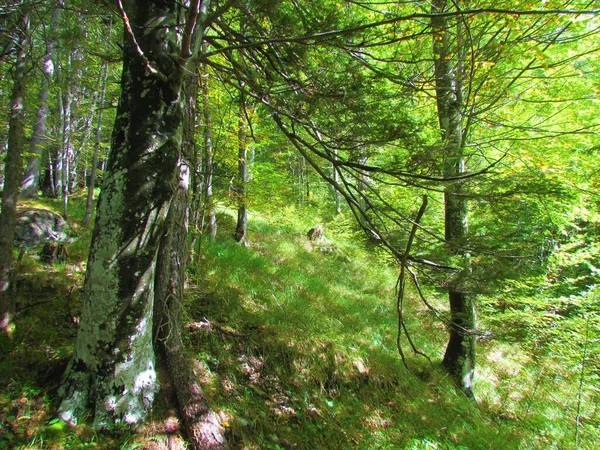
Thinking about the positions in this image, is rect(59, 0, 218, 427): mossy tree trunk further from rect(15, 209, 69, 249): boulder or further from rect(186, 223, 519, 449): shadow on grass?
rect(15, 209, 69, 249): boulder

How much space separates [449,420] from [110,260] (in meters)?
4.66

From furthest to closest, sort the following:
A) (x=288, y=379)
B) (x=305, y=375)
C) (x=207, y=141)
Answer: (x=207, y=141)
(x=305, y=375)
(x=288, y=379)

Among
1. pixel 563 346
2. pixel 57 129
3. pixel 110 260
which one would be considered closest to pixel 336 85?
pixel 110 260

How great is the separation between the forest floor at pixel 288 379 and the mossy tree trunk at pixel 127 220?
30cm

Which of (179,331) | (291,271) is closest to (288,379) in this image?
(179,331)

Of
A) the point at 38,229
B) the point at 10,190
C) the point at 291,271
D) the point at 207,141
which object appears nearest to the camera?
the point at 10,190

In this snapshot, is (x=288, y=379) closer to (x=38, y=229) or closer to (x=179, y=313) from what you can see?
(x=179, y=313)

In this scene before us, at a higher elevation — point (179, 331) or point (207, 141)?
point (207, 141)

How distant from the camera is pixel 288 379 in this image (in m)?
3.85

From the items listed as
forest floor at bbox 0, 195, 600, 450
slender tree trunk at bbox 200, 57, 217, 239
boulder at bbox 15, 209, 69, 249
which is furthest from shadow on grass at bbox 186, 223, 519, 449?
boulder at bbox 15, 209, 69, 249

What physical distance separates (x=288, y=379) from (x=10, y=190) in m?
3.69

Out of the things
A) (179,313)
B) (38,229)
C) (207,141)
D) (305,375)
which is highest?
(207,141)

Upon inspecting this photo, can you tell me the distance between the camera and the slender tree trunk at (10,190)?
2758 mm

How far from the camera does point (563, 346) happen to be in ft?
16.8
